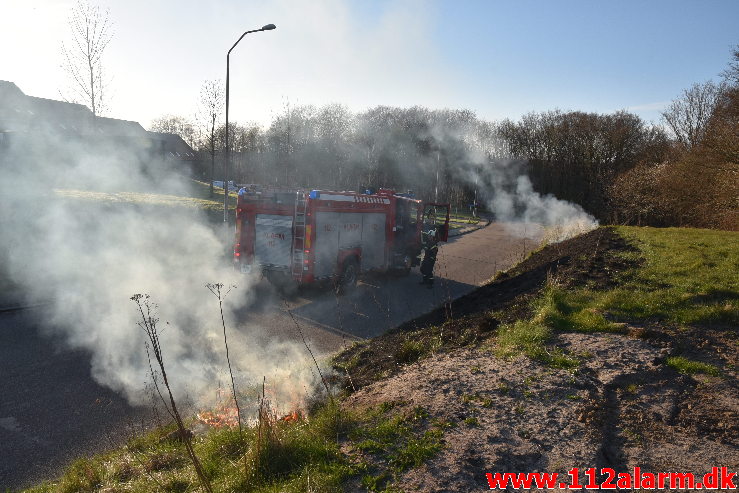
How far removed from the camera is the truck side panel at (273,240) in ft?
34.4

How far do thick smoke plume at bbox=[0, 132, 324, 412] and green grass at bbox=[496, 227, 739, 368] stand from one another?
2.79 meters

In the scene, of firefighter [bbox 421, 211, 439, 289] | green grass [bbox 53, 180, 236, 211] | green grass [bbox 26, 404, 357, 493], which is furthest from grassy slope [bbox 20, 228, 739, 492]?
green grass [bbox 53, 180, 236, 211]

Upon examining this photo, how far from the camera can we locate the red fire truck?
10.2m

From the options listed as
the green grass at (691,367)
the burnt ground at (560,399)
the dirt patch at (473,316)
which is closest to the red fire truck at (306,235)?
the dirt patch at (473,316)

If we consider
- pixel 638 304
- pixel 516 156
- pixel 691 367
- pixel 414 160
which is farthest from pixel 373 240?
pixel 516 156

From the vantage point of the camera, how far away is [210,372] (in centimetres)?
610

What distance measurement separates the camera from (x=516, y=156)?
36.1 meters

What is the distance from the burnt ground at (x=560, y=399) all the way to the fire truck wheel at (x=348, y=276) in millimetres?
4418

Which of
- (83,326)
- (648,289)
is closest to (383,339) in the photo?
(648,289)

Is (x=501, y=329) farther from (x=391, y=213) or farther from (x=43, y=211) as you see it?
(x=43, y=211)

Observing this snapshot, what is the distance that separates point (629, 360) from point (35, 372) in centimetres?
730

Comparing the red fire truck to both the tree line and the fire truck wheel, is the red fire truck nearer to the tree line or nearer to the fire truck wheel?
the fire truck wheel

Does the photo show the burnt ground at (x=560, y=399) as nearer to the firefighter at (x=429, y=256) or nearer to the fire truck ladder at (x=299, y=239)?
the fire truck ladder at (x=299, y=239)

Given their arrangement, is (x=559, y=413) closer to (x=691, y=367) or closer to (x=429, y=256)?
(x=691, y=367)
